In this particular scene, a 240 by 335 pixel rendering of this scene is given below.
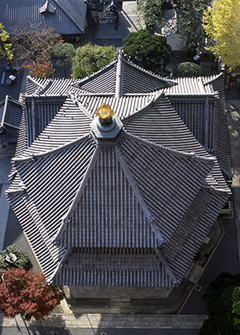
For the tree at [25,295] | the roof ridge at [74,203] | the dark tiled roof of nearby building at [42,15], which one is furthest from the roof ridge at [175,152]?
the dark tiled roof of nearby building at [42,15]

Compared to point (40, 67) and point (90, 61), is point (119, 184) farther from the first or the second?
point (40, 67)

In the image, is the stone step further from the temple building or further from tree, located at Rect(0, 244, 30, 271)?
the temple building

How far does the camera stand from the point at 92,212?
31.4m

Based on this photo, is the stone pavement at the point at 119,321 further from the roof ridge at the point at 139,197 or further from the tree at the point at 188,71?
the tree at the point at 188,71

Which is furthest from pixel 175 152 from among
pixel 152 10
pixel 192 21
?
pixel 152 10

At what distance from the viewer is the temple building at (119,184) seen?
3105cm

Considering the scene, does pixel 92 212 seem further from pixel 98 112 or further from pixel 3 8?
pixel 3 8

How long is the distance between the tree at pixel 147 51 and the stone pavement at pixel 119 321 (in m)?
38.3

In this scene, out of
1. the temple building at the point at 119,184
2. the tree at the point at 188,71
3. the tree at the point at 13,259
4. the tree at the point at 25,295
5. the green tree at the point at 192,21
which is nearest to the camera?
the temple building at the point at 119,184

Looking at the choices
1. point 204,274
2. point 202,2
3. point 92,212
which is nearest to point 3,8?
point 202,2

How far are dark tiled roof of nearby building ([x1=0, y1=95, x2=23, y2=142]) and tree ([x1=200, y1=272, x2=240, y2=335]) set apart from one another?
37709 mm

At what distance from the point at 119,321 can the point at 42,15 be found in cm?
5783

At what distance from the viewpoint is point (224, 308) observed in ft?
126

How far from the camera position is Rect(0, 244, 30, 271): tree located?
154 ft
